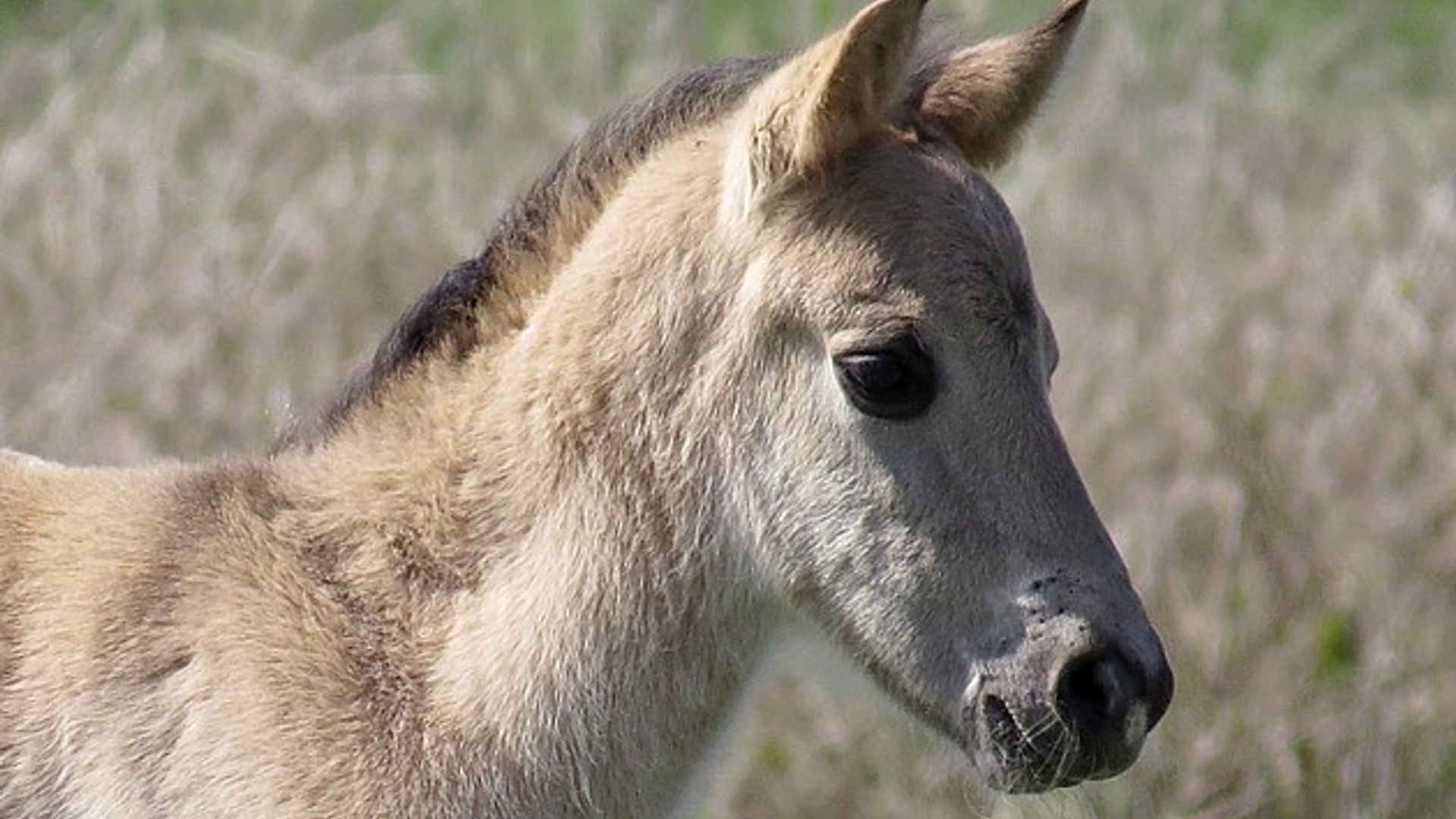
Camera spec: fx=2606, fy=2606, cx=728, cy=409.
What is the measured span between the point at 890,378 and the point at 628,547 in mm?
489

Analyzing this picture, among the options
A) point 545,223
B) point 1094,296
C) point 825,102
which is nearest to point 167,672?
point 545,223

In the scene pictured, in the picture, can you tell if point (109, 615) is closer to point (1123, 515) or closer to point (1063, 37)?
point (1063, 37)

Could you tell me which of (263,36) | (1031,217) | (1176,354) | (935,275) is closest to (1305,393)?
(1176,354)

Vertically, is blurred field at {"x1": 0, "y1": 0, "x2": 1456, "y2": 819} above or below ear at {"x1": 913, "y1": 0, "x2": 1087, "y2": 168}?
below

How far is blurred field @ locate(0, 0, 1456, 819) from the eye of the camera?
23.5 feet

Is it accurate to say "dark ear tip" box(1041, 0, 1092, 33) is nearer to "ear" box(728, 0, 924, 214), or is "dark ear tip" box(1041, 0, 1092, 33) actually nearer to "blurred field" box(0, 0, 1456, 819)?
"ear" box(728, 0, 924, 214)

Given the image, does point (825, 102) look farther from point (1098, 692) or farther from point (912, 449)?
point (1098, 692)

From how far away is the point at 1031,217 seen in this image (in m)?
8.81

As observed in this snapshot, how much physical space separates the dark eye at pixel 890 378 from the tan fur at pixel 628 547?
0.03 metres

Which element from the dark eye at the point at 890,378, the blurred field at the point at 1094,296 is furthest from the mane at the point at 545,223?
the blurred field at the point at 1094,296

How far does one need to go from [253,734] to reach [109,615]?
0.30m

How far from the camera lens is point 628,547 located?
3986 mm

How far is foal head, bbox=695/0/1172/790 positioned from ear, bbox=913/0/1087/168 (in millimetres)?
314

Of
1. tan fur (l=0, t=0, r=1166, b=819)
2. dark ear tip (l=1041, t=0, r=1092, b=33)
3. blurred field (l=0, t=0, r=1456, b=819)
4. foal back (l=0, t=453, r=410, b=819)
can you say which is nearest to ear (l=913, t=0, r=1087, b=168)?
dark ear tip (l=1041, t=0, r=1092, b=33)
